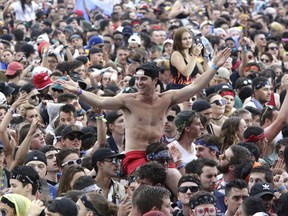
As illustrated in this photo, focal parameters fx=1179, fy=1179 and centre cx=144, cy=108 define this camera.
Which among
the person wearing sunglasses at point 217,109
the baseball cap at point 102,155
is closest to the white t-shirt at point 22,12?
the person wearing sunglasses at point 217,109

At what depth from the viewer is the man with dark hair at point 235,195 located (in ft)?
35.5

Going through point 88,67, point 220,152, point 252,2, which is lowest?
point 252,2

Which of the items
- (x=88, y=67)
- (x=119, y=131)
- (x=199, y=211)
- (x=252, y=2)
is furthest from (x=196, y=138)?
(x=252, y=2)

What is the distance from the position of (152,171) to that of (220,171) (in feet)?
3.23

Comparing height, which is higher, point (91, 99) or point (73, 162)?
point (91, 99)

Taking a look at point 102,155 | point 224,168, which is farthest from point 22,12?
point 224,168

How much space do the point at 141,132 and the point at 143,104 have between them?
1.00 ft

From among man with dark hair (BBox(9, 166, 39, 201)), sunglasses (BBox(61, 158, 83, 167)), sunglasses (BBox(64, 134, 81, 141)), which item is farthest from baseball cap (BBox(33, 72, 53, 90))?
man with dark hair (BBox(9, 166, 39, 201))

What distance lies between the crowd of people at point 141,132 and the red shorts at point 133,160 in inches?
0.5

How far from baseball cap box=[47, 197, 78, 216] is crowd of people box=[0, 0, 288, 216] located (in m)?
0.01

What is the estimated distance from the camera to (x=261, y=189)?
10703 mm

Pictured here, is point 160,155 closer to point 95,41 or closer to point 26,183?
point 26,183

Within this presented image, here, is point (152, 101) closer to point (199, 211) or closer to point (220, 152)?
point (220, 152)

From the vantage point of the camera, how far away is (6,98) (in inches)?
643
